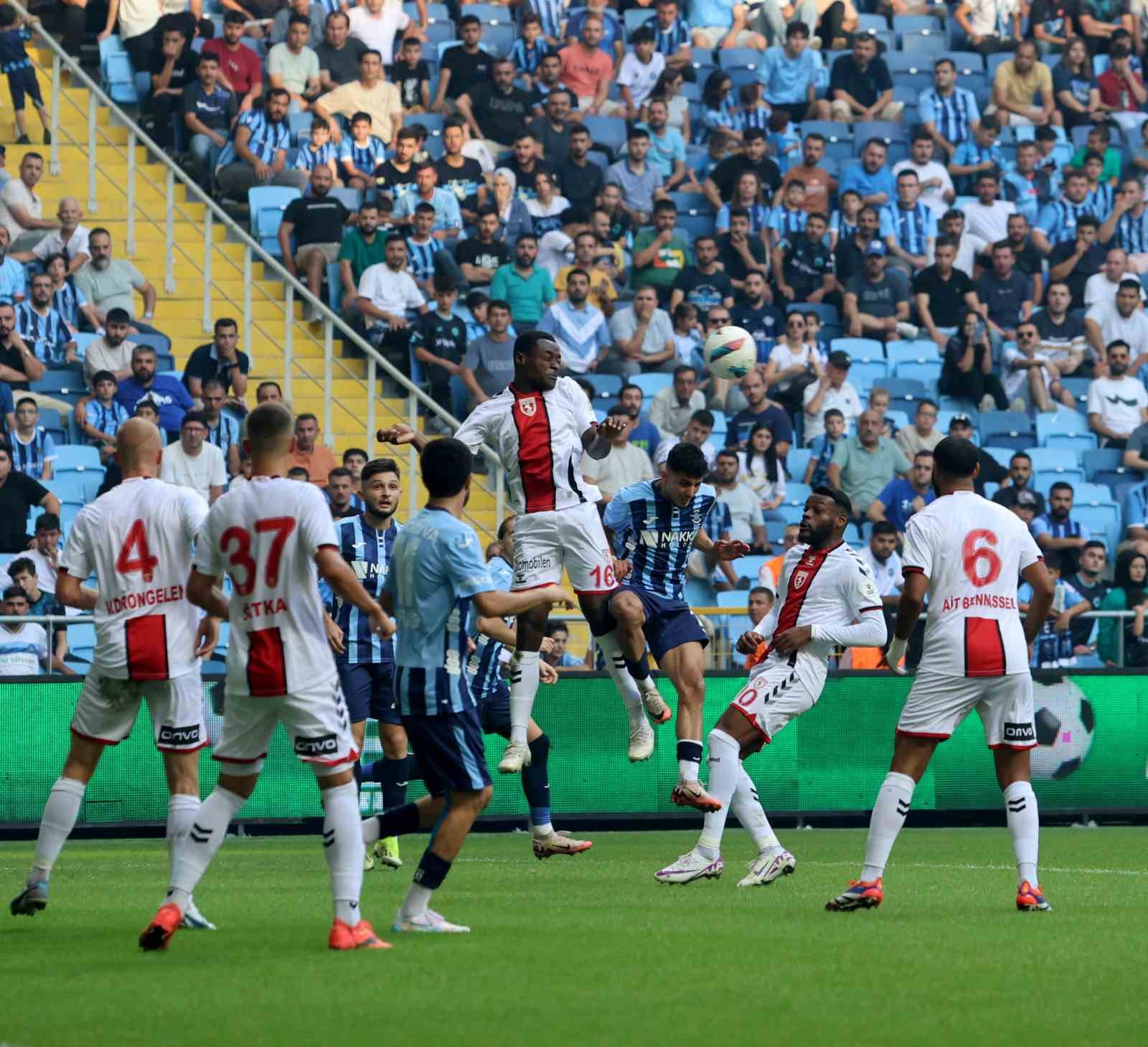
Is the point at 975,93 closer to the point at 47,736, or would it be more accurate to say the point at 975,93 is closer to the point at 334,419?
the point at 334,419

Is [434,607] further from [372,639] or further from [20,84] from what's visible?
[20,84]

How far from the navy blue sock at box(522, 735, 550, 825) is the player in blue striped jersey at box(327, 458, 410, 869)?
83 centimetres

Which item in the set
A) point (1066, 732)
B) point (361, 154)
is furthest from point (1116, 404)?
point (361, 154)

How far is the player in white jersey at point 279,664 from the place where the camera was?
Answer: 333 inches

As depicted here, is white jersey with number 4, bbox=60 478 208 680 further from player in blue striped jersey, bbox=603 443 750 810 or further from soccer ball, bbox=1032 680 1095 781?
soccer ball, bbox=1032 680 1095 781

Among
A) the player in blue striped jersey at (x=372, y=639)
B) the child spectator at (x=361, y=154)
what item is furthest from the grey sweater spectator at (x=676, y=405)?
the player in blue striped jersey at (x=372, y=639)

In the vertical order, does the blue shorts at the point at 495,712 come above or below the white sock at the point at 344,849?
above

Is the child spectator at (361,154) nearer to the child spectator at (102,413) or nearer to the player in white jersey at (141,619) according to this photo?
the child spectator at (102,413)

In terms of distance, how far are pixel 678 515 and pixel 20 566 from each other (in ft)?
23.0

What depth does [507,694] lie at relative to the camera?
1462cm

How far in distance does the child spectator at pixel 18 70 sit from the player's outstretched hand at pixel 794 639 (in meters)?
13.7

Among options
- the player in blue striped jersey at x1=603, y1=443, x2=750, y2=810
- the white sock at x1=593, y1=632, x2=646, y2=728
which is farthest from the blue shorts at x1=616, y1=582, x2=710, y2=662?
the white sock at x1=593, y1=632, x2=646, y2=728

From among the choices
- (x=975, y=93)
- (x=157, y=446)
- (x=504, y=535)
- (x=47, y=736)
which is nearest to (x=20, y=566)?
(x=47, y=736)

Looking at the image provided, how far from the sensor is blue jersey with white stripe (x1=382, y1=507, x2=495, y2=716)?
29.2 ft
